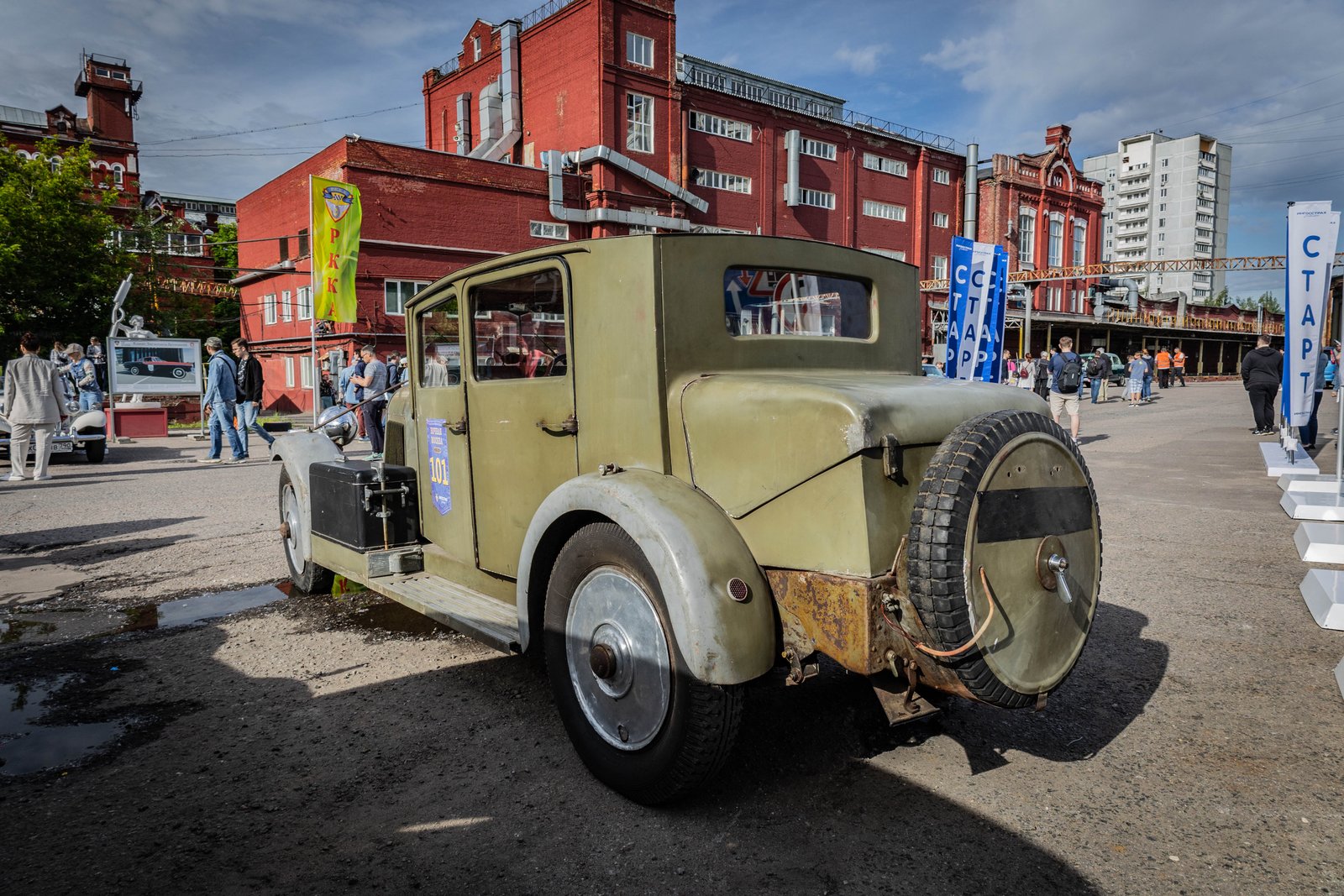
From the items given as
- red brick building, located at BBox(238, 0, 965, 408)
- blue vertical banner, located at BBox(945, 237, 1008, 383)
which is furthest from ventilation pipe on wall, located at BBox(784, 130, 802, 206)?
blue vertical banner, located at BBox(945, 237, 1008, 383)

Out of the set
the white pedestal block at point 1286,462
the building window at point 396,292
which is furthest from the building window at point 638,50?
the white pedestal block at point 1286,462

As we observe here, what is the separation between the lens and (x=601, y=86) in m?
30.2

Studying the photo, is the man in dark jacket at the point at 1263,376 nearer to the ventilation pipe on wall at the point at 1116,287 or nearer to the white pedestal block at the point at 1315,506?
the white pedestal block at the point at 1315,506

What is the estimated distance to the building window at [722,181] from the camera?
34.1 metres

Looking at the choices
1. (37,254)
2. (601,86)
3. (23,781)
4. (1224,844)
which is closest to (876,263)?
(1224,844)

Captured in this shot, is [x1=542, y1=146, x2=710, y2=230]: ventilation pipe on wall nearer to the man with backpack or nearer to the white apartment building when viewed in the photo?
the man with backpack

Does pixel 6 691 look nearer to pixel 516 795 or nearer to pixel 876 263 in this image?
pixel 516 795

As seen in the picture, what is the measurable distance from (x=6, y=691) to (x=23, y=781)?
3.65ft

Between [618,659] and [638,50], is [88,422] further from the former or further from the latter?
[638,50]

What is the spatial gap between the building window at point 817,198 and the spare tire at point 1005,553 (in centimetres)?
3646

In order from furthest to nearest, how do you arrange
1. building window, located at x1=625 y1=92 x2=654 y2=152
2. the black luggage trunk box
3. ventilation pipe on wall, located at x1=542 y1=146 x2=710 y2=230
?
building window, located at x1=625 y1=92 x2=654 y2=152 → ventilation pipe on wall, located at x1=542 y1=146 x2=710 y2=230 → the black luggage trunk box

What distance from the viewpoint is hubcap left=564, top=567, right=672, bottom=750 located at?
8.67ft

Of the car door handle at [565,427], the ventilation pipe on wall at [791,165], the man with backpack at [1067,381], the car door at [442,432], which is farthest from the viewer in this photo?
the ventilation pipe on wall at [791,165]

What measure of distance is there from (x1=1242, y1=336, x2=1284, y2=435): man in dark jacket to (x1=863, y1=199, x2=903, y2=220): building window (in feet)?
90.6
